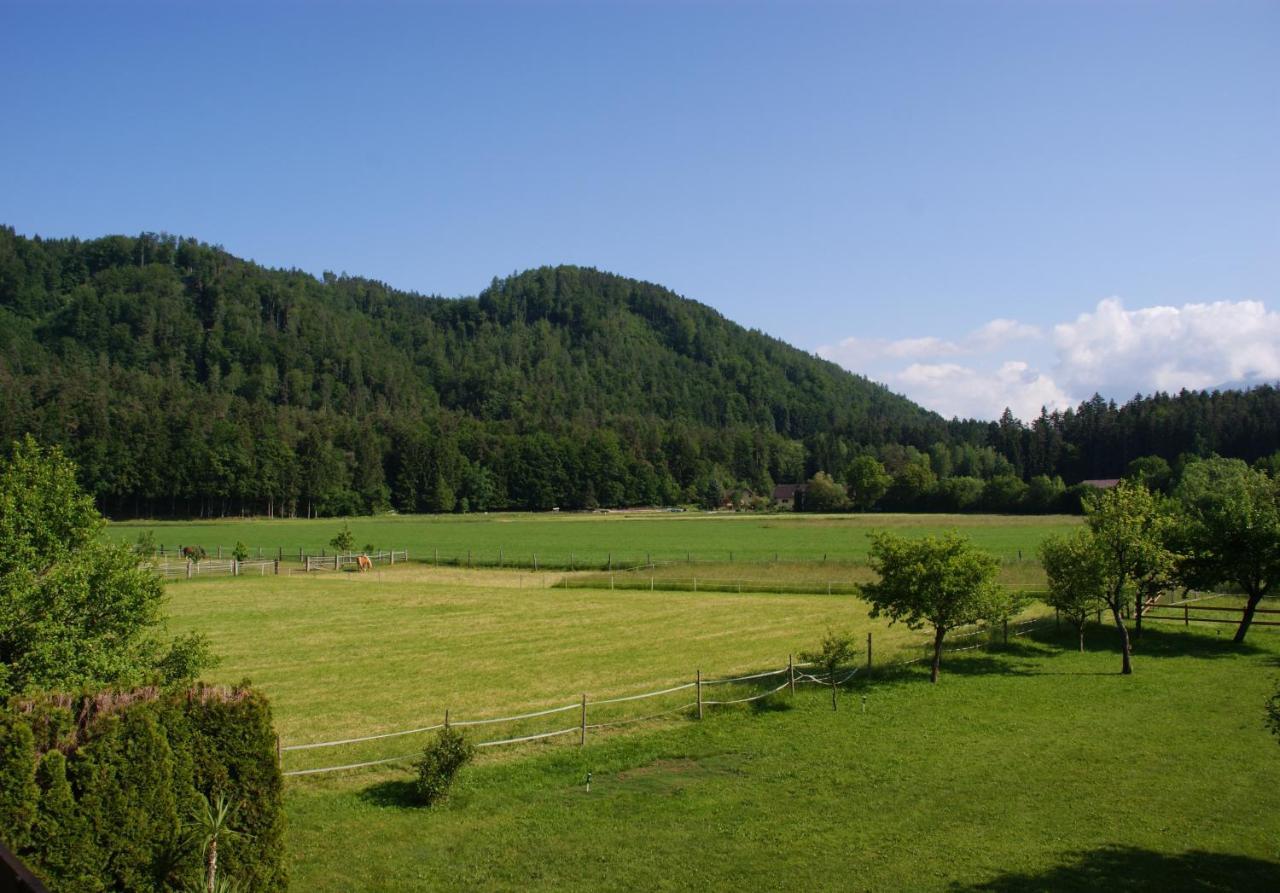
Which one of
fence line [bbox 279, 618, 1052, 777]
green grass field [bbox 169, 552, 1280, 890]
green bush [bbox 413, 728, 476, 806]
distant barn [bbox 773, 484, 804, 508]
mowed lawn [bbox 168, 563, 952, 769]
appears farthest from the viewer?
distant barn [bbox 773, 484, 804, 508]

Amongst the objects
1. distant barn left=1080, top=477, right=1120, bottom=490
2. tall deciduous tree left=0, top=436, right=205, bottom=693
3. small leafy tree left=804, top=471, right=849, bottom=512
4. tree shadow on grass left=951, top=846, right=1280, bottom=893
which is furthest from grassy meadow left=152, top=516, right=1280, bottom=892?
small leafy tree left=804, top=471, right=849, bottom=512

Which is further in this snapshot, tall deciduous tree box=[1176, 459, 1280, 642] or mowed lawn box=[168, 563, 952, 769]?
tall deciduous tree box=[1176, 459, 1280, 642]

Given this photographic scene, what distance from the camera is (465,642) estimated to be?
34.0 m

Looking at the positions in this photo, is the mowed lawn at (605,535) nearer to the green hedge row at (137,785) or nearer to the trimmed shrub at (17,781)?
the green hedge row at (137,785)

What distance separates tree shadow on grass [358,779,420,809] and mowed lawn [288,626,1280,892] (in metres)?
0.05

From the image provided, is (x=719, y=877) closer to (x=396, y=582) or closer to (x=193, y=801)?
(x=193, y=801)

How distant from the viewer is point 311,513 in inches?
5394

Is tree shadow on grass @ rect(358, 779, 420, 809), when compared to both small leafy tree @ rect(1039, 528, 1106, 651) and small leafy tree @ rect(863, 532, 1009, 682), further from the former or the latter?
small leafy tree @ rect(1039, 528, 1106, 651)

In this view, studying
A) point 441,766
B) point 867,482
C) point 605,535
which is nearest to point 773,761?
point 441,766

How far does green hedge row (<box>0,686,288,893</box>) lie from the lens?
9.14 meters

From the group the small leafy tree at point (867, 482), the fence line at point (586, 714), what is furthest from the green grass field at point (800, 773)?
the small leafy tree at point (867, 482)

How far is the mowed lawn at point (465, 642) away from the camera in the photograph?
77.1ft

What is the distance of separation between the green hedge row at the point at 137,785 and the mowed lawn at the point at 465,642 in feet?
24.0

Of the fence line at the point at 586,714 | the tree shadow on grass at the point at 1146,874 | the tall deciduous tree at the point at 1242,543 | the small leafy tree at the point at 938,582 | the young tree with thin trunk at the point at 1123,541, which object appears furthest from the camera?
the tall deciduous tree at the point at 1242,543
